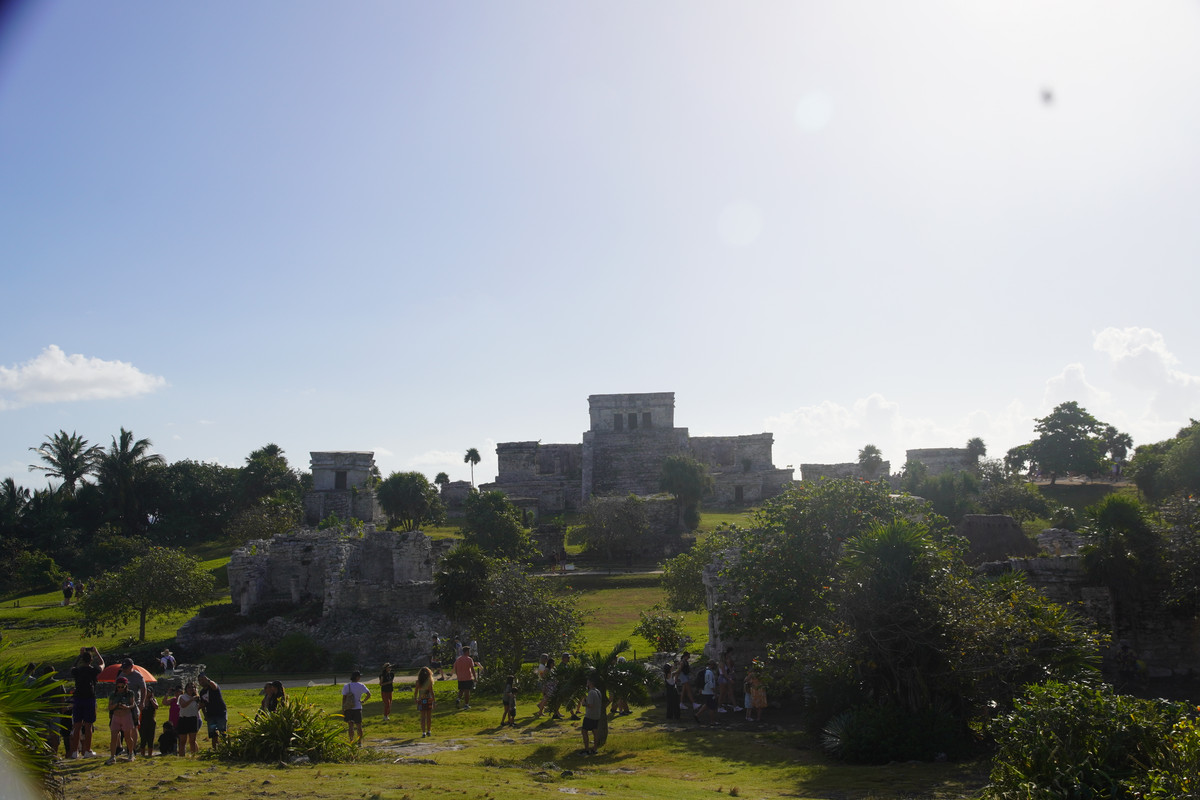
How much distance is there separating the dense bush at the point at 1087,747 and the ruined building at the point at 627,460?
4624 centimetres

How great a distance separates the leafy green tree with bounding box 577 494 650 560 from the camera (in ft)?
127

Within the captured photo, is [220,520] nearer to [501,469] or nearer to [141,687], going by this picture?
[501,469]

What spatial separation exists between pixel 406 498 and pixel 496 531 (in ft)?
30.6

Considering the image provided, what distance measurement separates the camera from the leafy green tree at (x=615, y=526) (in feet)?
127

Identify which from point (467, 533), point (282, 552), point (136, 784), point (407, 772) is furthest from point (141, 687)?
point (467, 533)

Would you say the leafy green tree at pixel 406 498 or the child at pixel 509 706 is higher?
the leafy green tree at pixel 406 498

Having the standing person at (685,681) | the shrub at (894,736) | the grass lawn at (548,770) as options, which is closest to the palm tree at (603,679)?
the grass lawn at (548,770)

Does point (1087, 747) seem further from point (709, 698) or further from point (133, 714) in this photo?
point (133, 714)

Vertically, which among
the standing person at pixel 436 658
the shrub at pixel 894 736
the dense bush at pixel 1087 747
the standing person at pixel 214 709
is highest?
the dense bush at pixel 1087 747

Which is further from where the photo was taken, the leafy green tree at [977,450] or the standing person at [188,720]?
the leafy green tree at [977,450]

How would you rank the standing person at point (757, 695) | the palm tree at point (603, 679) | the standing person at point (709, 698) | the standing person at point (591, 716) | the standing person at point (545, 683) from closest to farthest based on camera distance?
the standing person at point (591, 716)
the palm tree at point (603, 679)
the standing person at point (757, 695)
the standing person at point (709, 698)
the standing person at point (545, 683)

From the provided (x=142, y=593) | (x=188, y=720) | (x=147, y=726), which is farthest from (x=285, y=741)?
(x=142, y=593)

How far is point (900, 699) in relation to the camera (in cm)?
1080

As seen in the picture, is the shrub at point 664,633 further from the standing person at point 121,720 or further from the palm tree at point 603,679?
the standing person at point 121,720
